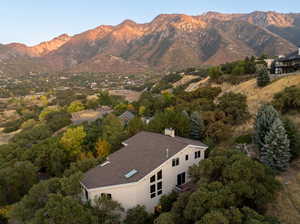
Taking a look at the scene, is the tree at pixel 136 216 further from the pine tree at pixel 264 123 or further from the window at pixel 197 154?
the pine tree at pixel 264 123

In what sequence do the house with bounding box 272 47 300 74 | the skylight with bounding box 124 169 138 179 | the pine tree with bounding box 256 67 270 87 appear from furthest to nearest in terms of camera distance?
the house with bounding box 272 47 300 74
the pine tree with bounding box 256 67 270 87
the skylight with bounding box 124 169 138 179

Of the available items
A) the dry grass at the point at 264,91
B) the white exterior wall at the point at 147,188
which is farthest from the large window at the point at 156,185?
the dry grass at the point at 264,91

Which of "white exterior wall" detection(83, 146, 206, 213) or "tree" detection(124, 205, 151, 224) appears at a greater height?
"white exterior wall" detection(83, 146, 206, 213)

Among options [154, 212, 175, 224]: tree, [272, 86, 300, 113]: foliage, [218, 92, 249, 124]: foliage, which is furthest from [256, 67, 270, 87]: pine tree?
[154, 212, 175, 224]: tree

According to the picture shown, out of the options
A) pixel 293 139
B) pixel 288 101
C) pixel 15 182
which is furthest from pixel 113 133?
pixel 288 101

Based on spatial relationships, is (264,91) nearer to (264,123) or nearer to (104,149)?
(264,123)

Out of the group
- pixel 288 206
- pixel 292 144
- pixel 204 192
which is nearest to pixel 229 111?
pixel 292 144

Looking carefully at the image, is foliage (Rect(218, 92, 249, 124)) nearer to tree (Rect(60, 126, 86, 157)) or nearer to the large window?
the large window
